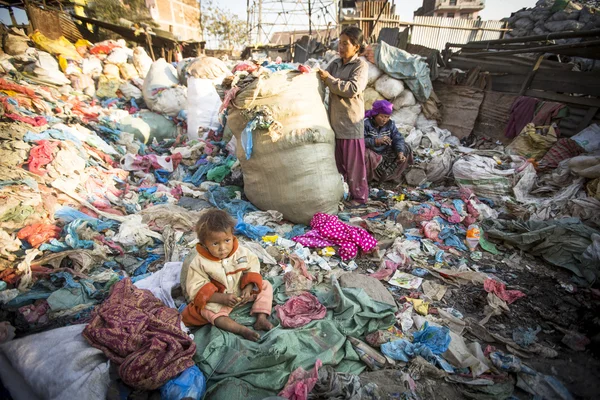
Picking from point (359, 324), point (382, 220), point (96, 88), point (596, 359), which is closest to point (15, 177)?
point (359, 324)

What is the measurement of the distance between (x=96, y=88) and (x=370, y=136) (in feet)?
20.2

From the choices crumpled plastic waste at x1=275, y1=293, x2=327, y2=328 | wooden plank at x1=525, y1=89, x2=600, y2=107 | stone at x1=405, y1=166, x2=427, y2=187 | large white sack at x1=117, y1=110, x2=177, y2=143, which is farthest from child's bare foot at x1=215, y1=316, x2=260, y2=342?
wooden plank at x1=525, y1=89, x2=600, y2=107

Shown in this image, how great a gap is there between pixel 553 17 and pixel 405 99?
40.7 feet

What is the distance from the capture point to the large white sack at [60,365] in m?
1.24

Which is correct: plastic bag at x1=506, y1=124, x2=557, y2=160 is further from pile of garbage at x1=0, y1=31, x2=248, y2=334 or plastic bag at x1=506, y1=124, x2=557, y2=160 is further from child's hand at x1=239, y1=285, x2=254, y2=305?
child's hand at x1=239, y1=285, x2=254, y2=305

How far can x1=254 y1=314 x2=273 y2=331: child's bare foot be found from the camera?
5.88ft

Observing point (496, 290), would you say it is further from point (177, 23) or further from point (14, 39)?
point (177, 23)

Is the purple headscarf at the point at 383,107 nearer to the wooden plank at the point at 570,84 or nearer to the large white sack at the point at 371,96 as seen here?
the large white sack at the point at 371,96

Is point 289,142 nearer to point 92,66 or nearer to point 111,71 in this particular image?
point 111,71

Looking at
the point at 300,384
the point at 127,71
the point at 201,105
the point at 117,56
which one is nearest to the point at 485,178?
the point at 300,384

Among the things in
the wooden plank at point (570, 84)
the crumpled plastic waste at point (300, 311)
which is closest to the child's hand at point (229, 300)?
the crumpled plastic waste at point (300, 311)

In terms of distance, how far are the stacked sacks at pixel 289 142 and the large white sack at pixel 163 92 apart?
3.27 metres

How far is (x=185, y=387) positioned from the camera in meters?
1.35

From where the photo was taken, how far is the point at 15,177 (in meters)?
2.86
